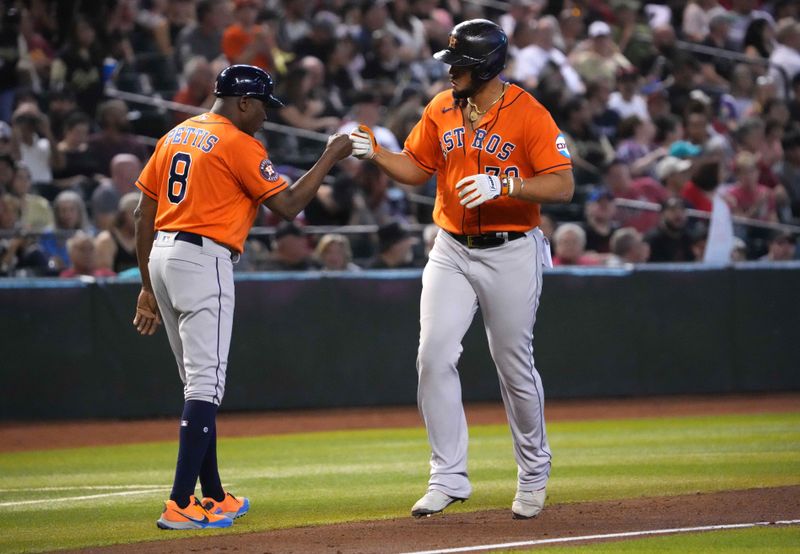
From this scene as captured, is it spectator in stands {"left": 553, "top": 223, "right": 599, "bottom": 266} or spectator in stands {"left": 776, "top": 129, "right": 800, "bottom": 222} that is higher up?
spectator in stands {"left": 776, "top": 129, "right": 800, "bottom": 222}

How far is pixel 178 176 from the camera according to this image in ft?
20.1

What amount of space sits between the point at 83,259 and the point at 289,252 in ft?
6.40

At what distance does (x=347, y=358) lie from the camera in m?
12.6

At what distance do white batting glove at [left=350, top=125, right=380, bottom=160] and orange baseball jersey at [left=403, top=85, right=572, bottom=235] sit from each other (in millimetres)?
339

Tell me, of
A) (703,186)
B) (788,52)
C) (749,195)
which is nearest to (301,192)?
(703,186)

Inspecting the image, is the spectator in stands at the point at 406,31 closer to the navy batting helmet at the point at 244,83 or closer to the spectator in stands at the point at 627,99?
the spectator in stands at the point at 627,99

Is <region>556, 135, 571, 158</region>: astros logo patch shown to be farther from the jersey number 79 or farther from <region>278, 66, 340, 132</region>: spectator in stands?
<region>278, 66, 340, 132</region>: spectator in stands

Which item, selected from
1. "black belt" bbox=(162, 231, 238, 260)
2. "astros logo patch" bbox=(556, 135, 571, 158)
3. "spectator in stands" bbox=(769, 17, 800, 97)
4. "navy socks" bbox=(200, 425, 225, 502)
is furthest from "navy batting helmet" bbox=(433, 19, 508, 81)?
"spectator in stands" bbox=(769, 17, 800, 97)

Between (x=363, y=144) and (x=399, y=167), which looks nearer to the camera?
(x=363, y=144)

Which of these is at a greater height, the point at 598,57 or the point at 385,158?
the point at 598,57

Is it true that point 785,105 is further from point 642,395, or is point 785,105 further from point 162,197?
point 162,197

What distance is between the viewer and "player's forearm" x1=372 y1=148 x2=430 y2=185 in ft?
21.5

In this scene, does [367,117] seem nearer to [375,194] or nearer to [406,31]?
[375,194]

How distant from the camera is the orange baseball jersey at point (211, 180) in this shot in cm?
609
